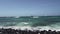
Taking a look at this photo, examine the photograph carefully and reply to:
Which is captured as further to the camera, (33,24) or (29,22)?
(29,22)

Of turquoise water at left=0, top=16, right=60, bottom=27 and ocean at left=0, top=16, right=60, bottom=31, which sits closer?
ocean at left=0, top=16, right=60, bottom=31

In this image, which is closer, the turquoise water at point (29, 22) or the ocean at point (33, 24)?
the ocean at point (33, 24)

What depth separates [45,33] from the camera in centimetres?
863

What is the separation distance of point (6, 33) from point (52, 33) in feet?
12.6

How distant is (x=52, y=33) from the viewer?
870cm

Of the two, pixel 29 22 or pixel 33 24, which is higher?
pixel 33 24

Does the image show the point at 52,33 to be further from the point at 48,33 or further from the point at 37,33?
the point at 37,33

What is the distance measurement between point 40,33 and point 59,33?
1.54m

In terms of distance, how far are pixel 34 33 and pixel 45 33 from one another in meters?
0.96

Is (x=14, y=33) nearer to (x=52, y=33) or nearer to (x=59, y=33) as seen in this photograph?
(x=52, y=33)

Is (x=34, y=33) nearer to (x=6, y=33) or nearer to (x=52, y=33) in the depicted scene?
(x=52, y=33)

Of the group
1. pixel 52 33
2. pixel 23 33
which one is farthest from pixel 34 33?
pixel 52 33

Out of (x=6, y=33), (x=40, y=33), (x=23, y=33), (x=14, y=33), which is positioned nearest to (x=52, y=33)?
(x=40, y=33)

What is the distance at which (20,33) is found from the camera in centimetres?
862
